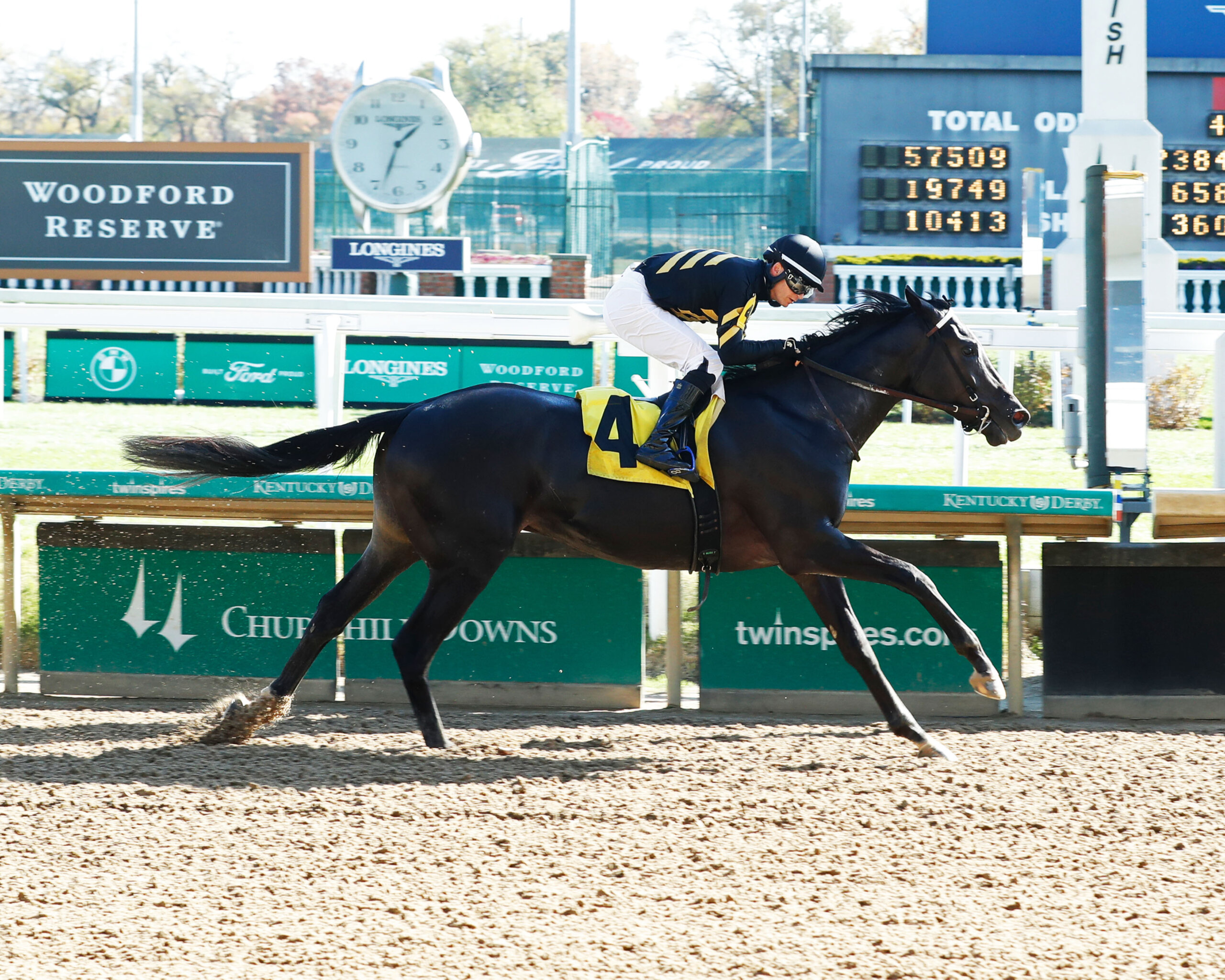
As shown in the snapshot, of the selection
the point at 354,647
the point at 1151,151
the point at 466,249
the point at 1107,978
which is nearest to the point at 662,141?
the point at 466,249

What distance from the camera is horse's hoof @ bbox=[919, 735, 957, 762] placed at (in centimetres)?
503

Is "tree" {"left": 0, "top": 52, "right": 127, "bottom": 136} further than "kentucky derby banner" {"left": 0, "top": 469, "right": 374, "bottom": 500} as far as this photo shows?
Yes

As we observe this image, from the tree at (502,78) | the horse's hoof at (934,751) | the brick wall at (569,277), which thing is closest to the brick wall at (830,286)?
the brick wall at (569,277)

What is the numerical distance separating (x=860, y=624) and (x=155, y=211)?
518cm

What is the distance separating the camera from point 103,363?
33.9ft

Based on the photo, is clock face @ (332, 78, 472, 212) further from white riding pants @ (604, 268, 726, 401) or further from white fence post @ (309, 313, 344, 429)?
white riding pants @ (604, 268, 726, 401)

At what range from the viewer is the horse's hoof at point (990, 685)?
4.97 metres

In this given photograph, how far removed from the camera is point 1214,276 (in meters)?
17.2

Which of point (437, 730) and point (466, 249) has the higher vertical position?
point (466, 249)

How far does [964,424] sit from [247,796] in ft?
9.94

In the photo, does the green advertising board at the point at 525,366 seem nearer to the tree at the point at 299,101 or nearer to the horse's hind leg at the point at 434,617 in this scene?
the horse's hind leg at the point at 434,617

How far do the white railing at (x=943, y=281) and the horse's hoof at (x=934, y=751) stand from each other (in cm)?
1176

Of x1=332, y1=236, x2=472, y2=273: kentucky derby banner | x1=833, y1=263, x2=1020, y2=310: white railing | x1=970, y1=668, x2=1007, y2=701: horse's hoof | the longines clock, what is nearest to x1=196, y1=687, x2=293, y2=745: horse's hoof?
x1=970, y1=668, x2=1007, y2=701: horse's hoof

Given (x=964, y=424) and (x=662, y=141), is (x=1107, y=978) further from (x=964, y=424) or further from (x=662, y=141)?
(x=662, y=141)
